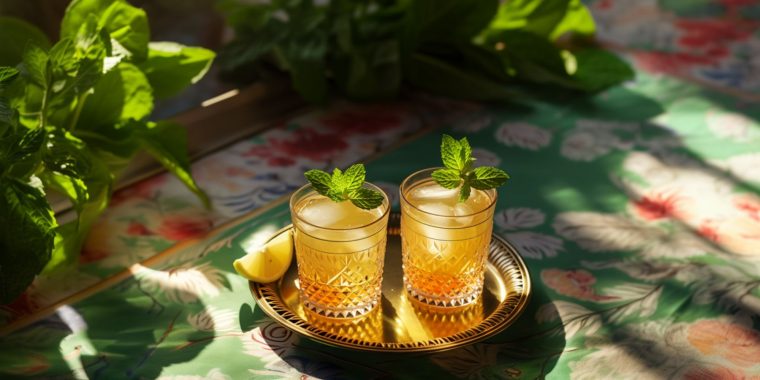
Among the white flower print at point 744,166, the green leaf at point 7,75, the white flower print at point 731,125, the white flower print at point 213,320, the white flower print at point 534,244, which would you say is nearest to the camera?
the green leaf at point 7,75

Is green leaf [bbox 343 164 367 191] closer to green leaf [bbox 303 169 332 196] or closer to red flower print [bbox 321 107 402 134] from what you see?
green leaf [bbox 303 169 332 196]

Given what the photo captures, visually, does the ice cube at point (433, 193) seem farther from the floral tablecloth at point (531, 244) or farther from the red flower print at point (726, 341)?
the red flower print at point (726, 341)

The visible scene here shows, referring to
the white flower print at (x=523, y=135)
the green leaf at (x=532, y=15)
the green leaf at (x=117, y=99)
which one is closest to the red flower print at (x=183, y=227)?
the green leaf at (x=117, y=99)

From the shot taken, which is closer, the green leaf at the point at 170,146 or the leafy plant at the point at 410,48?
the green leaf at the point at 170,146

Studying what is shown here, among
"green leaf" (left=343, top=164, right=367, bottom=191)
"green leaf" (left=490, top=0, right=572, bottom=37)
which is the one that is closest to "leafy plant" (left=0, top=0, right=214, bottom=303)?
"green leaf" (left=343, top=164, right=367, bottom=191)

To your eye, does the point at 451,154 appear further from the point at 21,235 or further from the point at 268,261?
the point at 21,235

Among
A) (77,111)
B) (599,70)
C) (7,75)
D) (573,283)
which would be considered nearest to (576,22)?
(599,70)

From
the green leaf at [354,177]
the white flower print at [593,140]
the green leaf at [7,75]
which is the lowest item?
the white flower print at [593,140]
